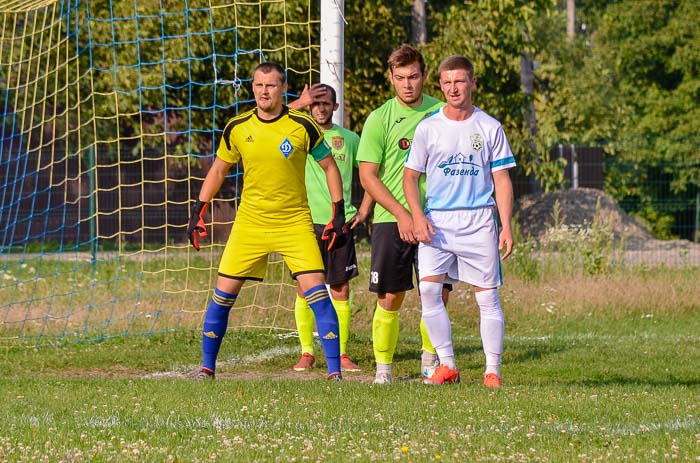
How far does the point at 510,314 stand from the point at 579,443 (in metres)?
7.89

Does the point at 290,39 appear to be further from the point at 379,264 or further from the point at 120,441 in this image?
the point at 120,441

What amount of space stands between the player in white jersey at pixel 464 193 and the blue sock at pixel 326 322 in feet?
2.42

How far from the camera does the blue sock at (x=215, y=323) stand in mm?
8367

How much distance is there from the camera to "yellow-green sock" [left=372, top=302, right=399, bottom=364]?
855 cm

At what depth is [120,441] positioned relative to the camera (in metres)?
5.66

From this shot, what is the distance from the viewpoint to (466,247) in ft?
25.3

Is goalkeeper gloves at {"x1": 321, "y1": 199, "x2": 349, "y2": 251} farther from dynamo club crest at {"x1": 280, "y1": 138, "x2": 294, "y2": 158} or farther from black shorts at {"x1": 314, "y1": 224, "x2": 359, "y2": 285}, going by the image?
black shorts at {"x1": 314, "y1": 224, "x2": 359, "y2": 285}

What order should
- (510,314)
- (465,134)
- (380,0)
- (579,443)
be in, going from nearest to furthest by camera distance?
(579,443), (465,134), (510,314), (380,0)

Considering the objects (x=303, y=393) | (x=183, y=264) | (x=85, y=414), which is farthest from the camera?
(x=183, y=264)

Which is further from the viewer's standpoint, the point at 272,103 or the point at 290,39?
the point at 290,39

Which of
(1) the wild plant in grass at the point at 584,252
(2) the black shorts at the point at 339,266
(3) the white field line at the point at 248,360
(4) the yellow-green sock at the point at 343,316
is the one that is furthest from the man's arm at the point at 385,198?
(1) the wild plant in grass at the point at 584,252

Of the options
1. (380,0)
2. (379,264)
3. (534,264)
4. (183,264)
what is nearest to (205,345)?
(379,264)

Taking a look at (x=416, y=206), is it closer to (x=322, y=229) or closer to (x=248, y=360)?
(x=322, y=229)

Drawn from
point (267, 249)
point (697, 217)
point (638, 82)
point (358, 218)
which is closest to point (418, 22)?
point (697, 217)
